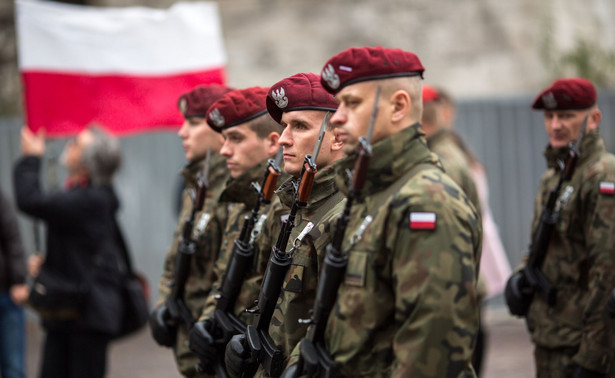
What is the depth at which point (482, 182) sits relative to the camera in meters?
7.56

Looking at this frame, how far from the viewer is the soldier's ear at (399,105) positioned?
9.41 ft

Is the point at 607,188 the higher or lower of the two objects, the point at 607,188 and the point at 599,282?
the higher

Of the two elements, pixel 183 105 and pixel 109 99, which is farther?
pixel 109 99

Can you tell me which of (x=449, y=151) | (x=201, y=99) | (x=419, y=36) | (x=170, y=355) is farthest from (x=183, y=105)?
(x=419, y=36)

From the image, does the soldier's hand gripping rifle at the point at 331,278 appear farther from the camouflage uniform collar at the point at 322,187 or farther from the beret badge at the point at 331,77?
the camouflage uniform collar at the point at 322,187

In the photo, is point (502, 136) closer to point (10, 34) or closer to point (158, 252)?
point (158, 252)

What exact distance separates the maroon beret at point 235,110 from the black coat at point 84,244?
Result: 197 centimetres

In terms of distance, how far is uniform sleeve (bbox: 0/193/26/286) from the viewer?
6.46 meters

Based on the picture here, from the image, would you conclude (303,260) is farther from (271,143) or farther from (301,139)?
(271,143)

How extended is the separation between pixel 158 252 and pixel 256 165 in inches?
262

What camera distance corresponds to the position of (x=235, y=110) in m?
4.40

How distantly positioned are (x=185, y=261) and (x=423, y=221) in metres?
2.44

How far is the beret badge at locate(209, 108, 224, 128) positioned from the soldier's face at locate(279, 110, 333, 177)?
34.2 inches

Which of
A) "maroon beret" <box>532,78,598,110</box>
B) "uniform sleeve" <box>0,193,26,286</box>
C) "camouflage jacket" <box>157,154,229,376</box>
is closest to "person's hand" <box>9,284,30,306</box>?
"uniform sleeve" <box>0,193,26,286</box>
